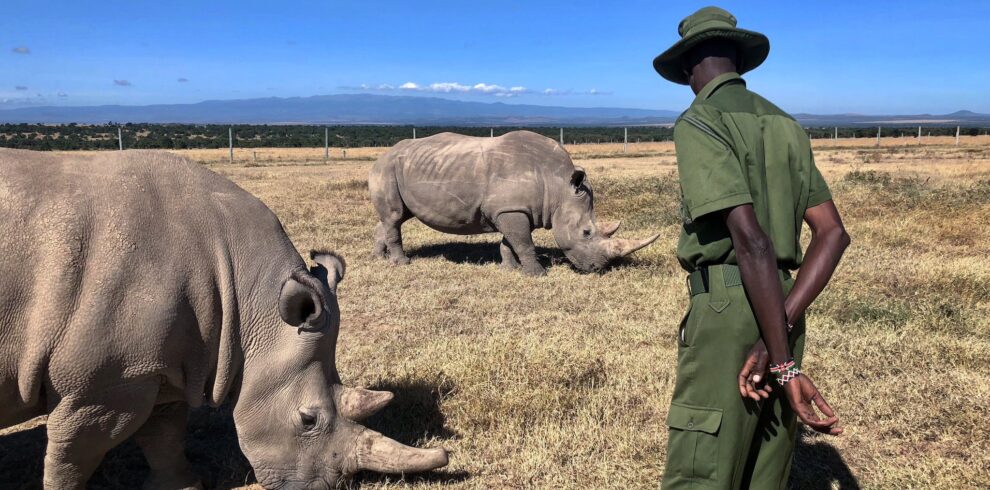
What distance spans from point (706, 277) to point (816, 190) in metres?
0.53

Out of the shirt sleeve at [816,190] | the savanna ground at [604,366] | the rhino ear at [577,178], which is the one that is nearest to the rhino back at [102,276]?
the savanna ground at [604,366]

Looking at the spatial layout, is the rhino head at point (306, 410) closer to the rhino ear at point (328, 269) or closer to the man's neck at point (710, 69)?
the rhino ear at point (328, 269)

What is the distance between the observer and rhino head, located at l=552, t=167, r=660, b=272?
368 inches

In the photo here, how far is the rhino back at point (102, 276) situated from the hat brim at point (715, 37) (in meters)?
2.29

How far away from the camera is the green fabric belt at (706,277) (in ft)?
8.44

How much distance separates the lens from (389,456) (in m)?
3.81

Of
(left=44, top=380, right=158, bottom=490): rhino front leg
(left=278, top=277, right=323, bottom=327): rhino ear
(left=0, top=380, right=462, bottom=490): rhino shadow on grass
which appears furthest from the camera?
(left=0, top=380, right=462, bottom=490): rhino shadow on grass

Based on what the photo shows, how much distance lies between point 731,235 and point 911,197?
517 inches

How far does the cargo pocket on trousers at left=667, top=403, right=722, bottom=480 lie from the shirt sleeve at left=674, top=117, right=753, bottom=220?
0.75m

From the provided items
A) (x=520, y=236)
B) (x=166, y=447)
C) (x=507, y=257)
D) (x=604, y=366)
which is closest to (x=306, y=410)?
(x=166, y=447)

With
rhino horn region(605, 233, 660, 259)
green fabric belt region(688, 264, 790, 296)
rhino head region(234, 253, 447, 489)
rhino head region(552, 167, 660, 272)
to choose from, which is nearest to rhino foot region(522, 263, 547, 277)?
rhino head region(552, 167, 660, 272)

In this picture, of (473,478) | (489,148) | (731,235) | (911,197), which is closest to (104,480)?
(473,478)

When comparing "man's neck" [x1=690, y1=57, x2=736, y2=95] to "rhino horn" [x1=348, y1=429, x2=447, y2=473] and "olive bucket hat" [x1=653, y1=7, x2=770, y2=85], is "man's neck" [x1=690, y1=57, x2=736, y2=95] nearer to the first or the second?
"olive bucket hat" [x1=653, y1=7, x2=770, y2=85]

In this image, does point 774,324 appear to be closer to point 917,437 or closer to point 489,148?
point 917,437
